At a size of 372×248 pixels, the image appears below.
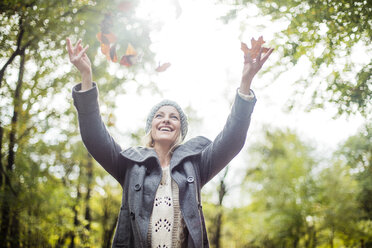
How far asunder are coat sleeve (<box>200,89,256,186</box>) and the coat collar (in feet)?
0.33

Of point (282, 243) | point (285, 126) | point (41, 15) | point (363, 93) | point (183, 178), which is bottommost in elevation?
point (282, 243)

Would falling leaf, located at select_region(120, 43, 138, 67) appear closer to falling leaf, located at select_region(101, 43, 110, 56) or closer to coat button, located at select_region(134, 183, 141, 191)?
falling leaf, located at select_region(101, 43, 110, 56)

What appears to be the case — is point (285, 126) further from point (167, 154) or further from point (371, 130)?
point (167, 154)

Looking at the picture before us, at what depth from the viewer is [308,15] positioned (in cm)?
262

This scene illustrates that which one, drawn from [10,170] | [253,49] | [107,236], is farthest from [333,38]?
[107,236]

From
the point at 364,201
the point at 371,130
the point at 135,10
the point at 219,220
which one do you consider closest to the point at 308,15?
the point at 371,130

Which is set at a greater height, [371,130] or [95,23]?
[95,23]

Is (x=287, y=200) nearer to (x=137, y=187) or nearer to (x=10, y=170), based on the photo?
(x=10, y=170)

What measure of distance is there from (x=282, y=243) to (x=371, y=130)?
11.7 m

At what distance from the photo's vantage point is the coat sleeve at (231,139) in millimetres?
1812

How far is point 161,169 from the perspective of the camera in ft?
6.29

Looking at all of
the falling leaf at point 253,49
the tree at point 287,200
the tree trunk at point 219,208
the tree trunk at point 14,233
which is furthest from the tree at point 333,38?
the tree at point 287,200

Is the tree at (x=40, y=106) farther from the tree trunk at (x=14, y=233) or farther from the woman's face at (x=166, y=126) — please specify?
the woman's face at (x=166, y=126)

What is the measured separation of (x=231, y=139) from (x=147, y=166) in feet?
1.94
